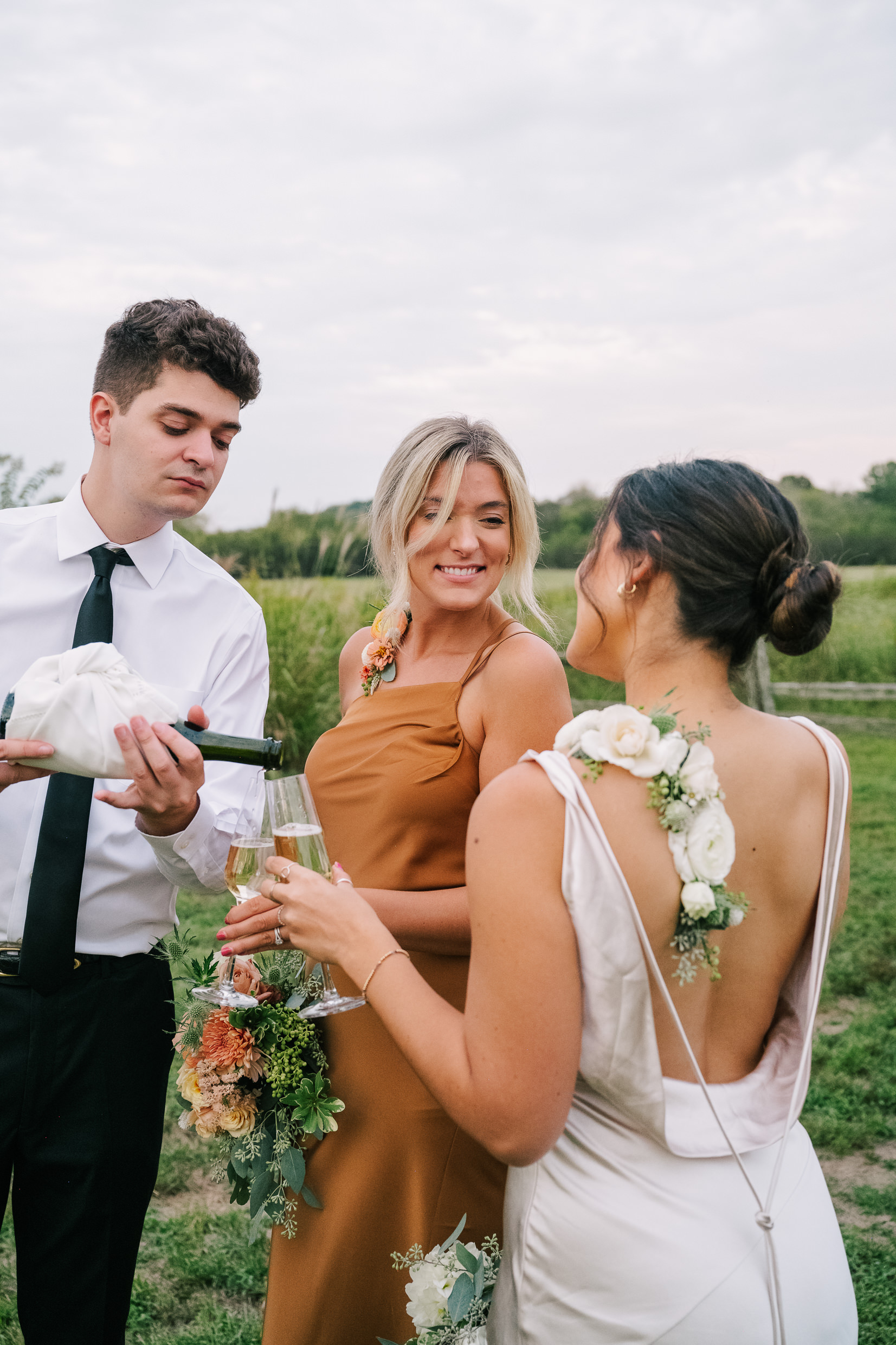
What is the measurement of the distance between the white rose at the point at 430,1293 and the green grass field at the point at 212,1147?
1.60m

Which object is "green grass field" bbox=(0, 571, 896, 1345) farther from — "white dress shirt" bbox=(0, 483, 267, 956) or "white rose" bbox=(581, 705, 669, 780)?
"white rose" bbox=(581, 705, 669, 780)

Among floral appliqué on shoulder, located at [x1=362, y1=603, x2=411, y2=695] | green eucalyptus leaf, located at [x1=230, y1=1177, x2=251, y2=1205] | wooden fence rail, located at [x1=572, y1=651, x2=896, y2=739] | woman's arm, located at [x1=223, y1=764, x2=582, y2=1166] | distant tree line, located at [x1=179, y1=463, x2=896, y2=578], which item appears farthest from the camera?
wooden fence rail, located at [x1=572, y1=651, x2=896, y2=739]

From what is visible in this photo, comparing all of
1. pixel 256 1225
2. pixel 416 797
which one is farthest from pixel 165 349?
pixel 256 1225

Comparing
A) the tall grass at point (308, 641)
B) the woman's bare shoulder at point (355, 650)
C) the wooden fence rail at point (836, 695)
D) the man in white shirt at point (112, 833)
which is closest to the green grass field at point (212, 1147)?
the tall grass at point (308, 641)

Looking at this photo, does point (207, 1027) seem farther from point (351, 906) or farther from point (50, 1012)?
point (351, 906)

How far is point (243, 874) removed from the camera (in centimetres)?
200

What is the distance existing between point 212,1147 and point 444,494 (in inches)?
143

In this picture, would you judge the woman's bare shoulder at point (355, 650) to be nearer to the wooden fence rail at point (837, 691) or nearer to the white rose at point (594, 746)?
the white rose at point (594, 746)

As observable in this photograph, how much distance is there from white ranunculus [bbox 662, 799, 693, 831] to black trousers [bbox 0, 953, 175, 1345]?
1646 millimetres

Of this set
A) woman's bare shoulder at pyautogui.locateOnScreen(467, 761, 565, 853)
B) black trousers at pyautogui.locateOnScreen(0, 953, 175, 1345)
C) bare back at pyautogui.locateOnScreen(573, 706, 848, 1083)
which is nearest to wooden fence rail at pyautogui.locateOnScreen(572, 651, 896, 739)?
black trousers at pyautogui.locateOnScreen(0, 953, 175, 1345)

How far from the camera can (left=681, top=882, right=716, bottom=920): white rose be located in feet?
5.14

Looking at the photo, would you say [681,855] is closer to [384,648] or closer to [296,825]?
[296,825]

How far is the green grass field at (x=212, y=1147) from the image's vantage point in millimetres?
3689

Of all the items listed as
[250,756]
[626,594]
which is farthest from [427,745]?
[626,594]
